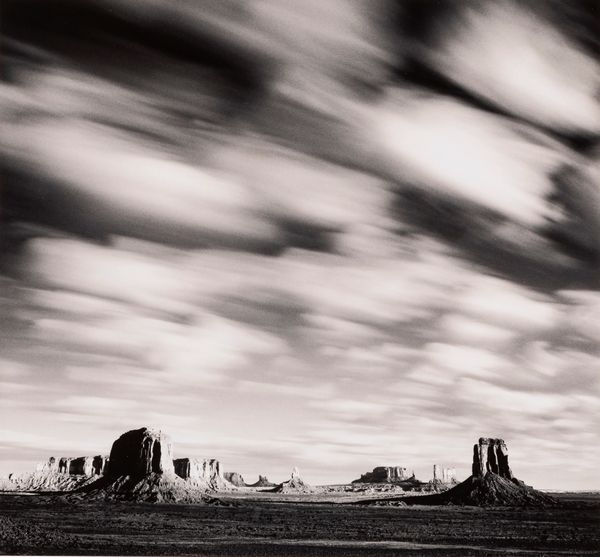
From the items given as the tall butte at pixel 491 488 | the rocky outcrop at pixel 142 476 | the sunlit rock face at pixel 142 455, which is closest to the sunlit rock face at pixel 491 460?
the tall butte at pixel 491 488

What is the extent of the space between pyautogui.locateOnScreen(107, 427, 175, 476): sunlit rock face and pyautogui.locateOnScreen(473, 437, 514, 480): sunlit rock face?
9160 cm

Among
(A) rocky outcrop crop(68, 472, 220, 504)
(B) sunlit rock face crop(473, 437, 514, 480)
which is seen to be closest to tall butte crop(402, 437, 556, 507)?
(B) sunlit rock face crop(473, 437, 514, 480)

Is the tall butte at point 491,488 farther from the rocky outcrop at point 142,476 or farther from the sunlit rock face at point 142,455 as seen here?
the sunlit rock face at point 142,455

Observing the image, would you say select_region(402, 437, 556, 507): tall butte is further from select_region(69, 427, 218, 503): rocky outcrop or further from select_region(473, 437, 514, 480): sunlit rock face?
select_region(69, 427, 218, 503): rocky outcrop

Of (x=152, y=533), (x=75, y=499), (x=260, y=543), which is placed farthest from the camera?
(x=75, y=499)

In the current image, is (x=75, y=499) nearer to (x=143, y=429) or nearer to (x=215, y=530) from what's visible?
(x=143, y=429)

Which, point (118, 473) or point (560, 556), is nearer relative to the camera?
point (560, 556)

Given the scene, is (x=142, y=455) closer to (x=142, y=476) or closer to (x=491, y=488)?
(x=142, y=476)

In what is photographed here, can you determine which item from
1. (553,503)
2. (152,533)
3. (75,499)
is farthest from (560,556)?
(553,503)

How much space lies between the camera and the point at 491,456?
7279 inches

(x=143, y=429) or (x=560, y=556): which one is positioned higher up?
(x=143, y=429)

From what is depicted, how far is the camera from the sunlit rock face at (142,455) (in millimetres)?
167250

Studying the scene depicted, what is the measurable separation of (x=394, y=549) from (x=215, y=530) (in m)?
23.3

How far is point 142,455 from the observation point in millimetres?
169250
